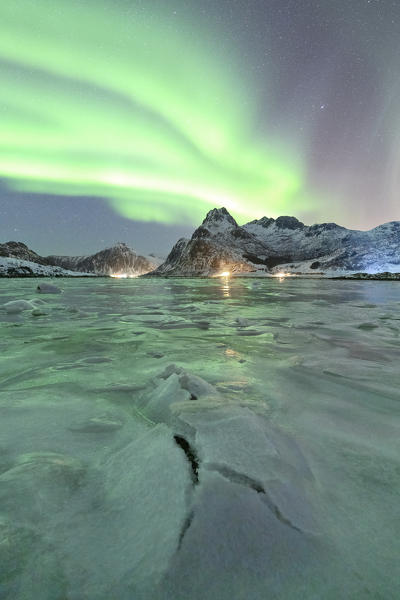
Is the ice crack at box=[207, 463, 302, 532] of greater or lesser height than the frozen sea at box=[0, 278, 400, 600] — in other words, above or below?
above

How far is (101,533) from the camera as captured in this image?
1.38 m

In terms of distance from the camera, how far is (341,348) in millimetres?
5695

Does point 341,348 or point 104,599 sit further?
point 341,348

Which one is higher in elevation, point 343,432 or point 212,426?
point 212,426

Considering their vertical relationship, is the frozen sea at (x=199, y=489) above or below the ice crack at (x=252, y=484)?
below

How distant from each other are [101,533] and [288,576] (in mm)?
849

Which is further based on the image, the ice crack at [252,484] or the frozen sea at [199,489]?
the ice crack at [252,484]

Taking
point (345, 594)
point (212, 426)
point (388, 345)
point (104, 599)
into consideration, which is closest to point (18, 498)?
point (104, 599)

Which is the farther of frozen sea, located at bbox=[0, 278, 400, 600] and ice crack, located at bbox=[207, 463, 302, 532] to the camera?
ice crack, located at bbox=[207, 463, 302, 532]

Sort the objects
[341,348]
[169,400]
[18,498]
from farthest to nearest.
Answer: [341,348] → [169,400] → [18,498]

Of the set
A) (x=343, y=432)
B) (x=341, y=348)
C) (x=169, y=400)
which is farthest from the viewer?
(x=341, y=348)

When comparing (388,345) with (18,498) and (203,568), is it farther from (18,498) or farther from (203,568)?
(18,498)

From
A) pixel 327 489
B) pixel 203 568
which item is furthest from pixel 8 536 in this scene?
pixel 327 489

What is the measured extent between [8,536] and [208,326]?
7.46 m
